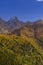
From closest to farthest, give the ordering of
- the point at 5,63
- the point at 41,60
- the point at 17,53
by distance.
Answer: the point at 5,63
the point at 17,53
the point at 41,60

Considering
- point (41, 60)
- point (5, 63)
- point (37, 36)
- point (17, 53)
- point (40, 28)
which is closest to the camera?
point (5, 63)

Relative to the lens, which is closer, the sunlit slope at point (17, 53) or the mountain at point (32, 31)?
the sunlit slope at point (17, 53)

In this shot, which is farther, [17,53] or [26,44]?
[26,44]

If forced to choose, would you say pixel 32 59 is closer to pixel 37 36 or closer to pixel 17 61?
pixel 17 61

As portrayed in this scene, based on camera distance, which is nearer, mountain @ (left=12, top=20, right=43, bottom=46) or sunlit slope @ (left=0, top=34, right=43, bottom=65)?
sunlit slope @ (left=0, top=34, right=43, bottom=65)

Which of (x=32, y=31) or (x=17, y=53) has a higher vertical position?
(x=32, y=31)

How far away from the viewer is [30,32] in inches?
3093

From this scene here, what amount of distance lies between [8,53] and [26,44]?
6032 millimetres

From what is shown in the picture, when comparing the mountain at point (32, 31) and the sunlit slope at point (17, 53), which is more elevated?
the mountain at point (32, 31)

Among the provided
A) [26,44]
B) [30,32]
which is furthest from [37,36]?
[26,44]

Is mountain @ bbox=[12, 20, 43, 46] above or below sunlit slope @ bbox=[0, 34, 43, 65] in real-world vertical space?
above

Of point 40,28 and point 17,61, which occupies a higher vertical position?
point 40,28

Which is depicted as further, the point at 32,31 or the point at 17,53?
the point at 32,31

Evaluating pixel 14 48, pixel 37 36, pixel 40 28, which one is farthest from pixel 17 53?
pixel 40 28
